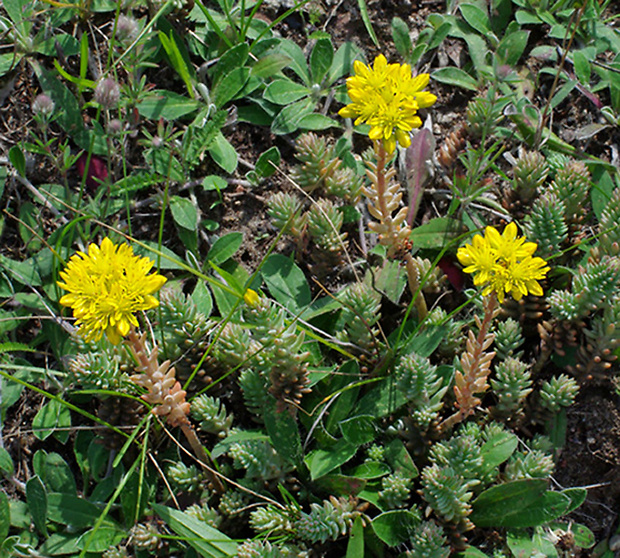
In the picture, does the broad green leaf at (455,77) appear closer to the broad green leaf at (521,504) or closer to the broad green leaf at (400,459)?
the broad green leaf at (400,459)

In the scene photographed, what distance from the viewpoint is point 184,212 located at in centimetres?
317

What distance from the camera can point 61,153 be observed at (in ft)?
10.8

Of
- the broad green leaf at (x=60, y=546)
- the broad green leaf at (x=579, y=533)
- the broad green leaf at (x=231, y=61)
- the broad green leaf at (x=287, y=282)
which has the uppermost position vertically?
the broad green leaf at (x=231, y=61)

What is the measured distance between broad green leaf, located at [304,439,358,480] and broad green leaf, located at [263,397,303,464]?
6 centimetres

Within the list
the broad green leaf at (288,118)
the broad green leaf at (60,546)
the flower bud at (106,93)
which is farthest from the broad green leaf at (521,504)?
the flower bud at (106,93)

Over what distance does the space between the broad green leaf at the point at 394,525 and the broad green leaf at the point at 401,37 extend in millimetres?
2413

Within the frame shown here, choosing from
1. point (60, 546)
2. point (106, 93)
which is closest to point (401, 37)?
point (106, 93)

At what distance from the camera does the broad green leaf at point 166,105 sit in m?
3.32

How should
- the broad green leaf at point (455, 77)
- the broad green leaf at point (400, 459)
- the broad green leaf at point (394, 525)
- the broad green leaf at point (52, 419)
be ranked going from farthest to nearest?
the broad green leaf at point (455, 77)
the broad green leaf at point (52, 419)
the broad green leaf at point (400, 459)
the broad green leaf at point (394, 525)

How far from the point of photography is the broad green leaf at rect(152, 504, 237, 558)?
7.89 feet

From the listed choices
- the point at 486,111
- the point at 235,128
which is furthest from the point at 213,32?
the point at 486,111

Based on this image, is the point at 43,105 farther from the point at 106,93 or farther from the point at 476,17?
the point at 476,17

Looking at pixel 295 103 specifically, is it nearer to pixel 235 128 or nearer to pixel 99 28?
pixel 235 128

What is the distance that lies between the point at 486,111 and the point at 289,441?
1856 millimetres
